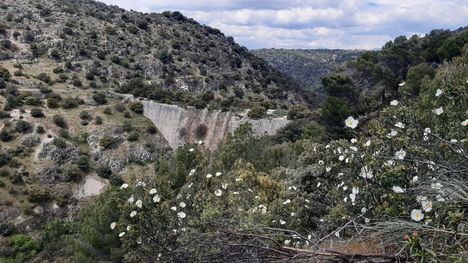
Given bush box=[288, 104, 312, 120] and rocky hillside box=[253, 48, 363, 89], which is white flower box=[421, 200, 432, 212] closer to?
bush box=[288, 104, 312, 120]

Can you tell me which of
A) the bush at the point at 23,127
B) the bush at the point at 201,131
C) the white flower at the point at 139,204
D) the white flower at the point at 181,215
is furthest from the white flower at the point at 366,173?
the bush at the point at 23,127

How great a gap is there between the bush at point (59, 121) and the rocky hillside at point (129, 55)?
712 cm

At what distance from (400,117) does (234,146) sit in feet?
33.5

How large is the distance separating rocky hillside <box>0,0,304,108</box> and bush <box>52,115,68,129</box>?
7.12m

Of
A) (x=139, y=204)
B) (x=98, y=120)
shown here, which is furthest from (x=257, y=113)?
(x=139, y=204)

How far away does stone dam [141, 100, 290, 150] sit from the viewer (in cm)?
3005

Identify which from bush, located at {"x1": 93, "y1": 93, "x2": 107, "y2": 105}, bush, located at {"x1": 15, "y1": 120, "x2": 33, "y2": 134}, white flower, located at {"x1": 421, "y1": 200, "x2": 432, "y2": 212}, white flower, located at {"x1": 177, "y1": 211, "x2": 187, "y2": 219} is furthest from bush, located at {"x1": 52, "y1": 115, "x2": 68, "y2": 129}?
white flower, located at {"x1": 421, "y1": 200, "x2": 432, "y2": 212}

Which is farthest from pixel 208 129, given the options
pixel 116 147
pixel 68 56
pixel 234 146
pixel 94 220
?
pixel 68 56

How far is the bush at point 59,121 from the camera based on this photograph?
3816cm

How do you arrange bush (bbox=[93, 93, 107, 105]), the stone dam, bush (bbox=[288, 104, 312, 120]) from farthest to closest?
bush (bbox=[93, 93, 107, 105]) → the stone dam → bush (bbox=[288, 104, 312, 120])

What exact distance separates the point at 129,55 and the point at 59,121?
1695 centimetres

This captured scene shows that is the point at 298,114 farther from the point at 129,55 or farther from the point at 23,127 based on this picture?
the point at 129,55

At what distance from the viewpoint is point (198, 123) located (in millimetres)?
34250

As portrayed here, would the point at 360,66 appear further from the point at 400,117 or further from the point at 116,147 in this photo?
the point at 400,117
